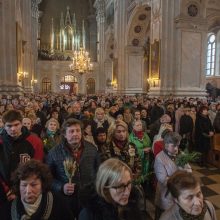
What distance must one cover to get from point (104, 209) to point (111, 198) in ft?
0.32

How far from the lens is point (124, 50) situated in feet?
82.6

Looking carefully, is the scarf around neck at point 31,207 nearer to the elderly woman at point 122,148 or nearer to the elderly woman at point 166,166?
the elderly woman at point 122,148

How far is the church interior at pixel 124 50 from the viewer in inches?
540

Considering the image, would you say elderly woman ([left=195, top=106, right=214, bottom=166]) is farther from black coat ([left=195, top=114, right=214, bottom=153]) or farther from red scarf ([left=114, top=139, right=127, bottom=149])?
red scarf ([left=114, top=139, right=127, bottom=149])

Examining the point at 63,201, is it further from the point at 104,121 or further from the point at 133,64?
the point at 133,64

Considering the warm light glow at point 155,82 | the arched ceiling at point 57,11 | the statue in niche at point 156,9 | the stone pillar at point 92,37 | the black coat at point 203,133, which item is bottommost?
the black coat at point 203,133

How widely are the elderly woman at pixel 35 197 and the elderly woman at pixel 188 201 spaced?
2.87ft

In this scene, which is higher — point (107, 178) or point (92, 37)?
point (92, 37)

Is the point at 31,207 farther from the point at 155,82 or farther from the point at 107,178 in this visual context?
the point at 155,82

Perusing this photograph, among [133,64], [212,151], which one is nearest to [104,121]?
[212,151]

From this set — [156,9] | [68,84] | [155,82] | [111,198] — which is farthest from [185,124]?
[68,84]

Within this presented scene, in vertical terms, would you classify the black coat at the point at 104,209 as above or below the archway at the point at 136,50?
below

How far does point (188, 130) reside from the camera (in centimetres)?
807

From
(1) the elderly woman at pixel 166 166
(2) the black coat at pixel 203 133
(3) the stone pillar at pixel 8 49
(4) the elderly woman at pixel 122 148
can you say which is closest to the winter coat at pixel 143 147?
(4) the elderly woman at pixel 122 148
